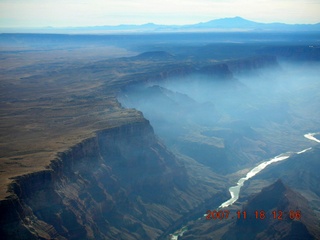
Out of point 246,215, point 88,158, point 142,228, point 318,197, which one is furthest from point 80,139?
point 318,197

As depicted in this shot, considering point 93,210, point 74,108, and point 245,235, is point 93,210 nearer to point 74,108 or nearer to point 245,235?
point 245,235

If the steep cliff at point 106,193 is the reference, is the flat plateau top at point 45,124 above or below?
above

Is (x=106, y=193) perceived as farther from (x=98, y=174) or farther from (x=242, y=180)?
(x=242, y=180)

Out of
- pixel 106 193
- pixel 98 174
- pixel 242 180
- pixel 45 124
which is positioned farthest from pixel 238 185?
pixel 45 124

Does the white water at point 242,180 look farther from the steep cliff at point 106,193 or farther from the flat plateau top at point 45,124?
the flat plateau top at point 45,124
